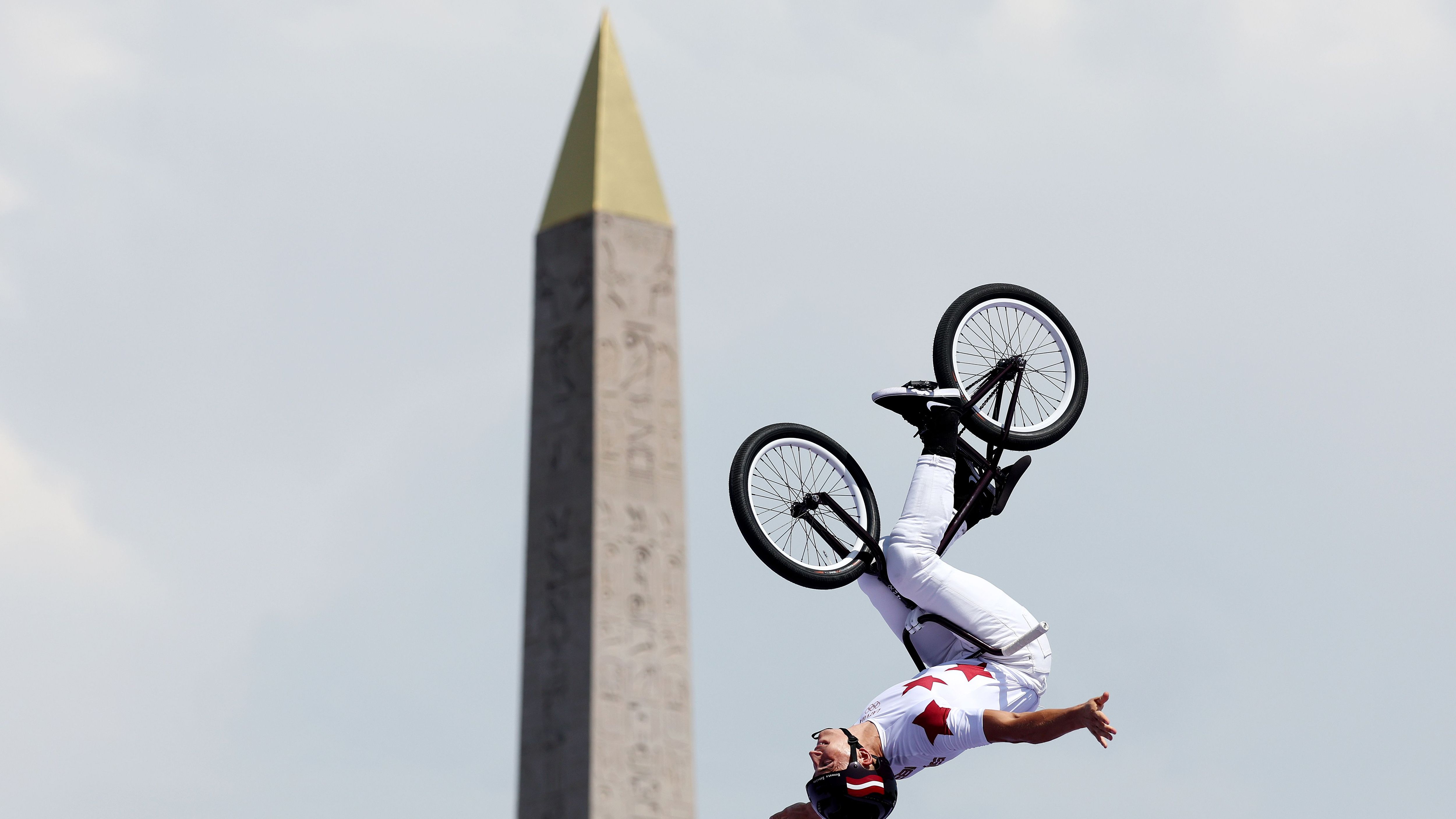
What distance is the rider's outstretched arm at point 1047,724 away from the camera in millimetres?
20484

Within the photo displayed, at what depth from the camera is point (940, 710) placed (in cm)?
2136

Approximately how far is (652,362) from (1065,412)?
27.8ft

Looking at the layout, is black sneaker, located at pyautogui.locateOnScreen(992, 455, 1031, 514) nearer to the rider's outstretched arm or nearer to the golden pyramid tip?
the rider's outstretched arm

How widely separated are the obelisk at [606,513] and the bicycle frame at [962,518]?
21.6 ft

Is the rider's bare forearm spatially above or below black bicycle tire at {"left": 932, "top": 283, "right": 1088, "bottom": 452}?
below

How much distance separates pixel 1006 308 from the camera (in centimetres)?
2330

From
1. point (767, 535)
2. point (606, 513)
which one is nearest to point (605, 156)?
point (606, 513)

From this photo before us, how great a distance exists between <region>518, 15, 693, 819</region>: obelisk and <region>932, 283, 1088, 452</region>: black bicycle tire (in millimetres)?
6928

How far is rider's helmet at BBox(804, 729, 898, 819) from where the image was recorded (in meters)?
21.3

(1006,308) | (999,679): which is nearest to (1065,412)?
(1006,308)

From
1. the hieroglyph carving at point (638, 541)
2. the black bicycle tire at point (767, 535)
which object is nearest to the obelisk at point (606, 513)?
the hieroglyph carving at point (638, 541)

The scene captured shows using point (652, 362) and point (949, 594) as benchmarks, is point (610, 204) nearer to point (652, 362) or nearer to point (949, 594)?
point (652, 362)

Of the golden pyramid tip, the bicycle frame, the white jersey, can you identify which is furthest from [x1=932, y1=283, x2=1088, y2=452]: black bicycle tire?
the golden pyramid tip

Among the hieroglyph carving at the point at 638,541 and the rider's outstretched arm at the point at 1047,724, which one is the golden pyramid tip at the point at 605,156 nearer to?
the hieroglyph carving at the point at 638,541
